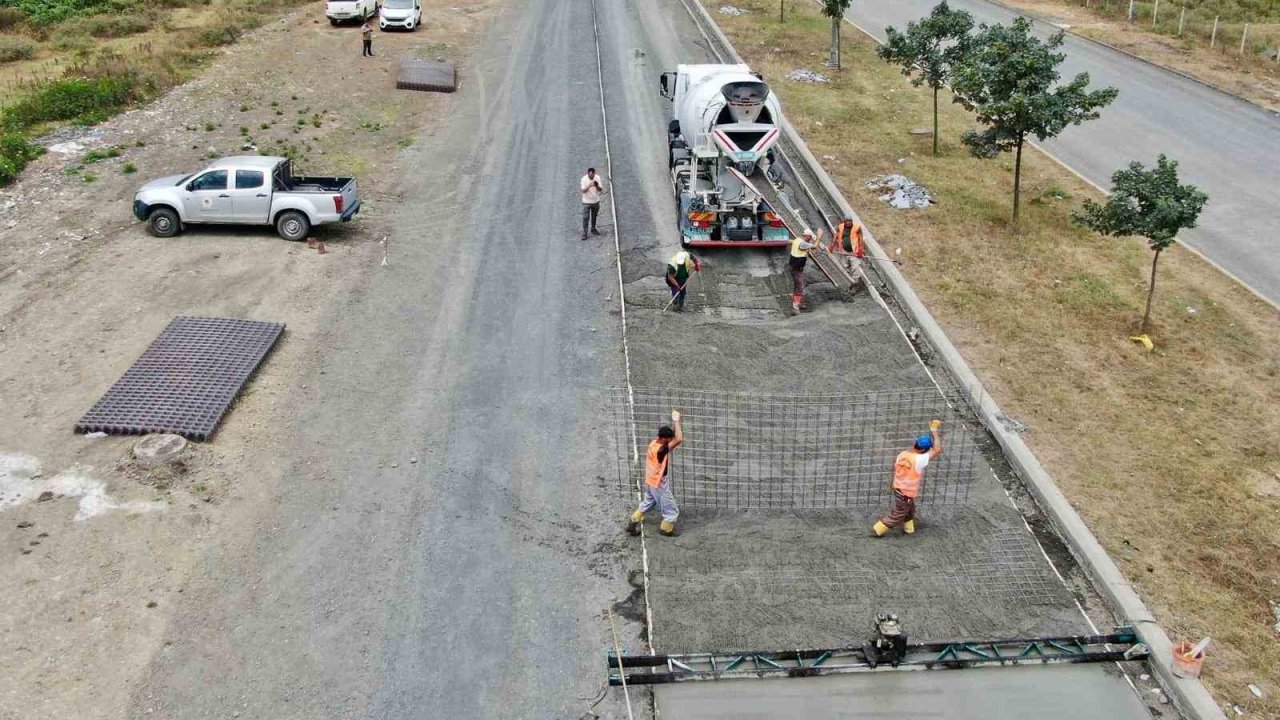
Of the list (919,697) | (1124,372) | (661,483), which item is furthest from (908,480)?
(1124,372)

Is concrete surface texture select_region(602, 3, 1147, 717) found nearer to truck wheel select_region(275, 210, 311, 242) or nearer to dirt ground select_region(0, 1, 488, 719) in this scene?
dirt ground select_region(0, 1, 488, 719)

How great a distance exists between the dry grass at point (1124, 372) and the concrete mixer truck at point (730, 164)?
10.1ft

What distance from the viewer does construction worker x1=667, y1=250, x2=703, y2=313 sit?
1759 centimetres

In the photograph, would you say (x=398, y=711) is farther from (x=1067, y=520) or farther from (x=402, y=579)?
(x=1067, y=520)

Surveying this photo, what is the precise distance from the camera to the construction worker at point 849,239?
18.9m

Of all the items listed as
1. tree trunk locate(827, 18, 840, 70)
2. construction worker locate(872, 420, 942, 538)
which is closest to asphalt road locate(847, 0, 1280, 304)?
tree trunk locate(827, 18, 840, 70)

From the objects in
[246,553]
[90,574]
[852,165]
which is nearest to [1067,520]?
[246,553]

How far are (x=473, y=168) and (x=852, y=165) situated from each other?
9.80 meters

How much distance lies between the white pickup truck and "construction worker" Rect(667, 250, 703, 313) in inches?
296

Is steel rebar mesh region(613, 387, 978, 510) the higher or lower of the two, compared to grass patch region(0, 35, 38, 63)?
lower

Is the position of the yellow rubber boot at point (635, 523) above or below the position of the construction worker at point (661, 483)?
below

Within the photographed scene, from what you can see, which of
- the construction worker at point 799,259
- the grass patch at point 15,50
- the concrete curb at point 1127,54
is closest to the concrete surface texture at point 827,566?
the construction worker at point 799,259

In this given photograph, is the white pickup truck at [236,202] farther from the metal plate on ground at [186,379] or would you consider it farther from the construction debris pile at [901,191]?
the construction debris pile at [901,191]

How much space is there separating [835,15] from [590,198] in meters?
16.8
